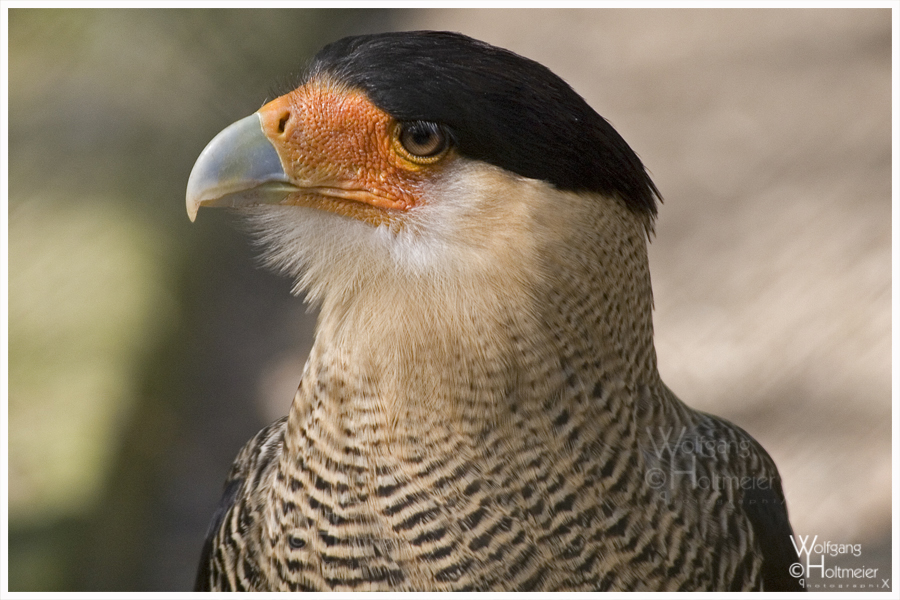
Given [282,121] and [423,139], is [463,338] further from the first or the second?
[282,121]

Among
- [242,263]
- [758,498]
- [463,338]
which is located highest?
[242,263]

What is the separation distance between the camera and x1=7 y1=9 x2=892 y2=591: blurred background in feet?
9.26

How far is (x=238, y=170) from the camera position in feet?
5.17

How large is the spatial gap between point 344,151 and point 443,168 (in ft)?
0.60

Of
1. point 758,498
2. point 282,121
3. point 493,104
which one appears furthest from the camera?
point 758,498

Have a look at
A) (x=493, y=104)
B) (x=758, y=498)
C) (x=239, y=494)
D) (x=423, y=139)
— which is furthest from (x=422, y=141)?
(x=758, y=498)

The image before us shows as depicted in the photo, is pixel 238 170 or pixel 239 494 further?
pixel 239 494

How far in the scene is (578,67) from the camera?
14.6 feet

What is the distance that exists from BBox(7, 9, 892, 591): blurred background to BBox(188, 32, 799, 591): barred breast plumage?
1033 millimetres

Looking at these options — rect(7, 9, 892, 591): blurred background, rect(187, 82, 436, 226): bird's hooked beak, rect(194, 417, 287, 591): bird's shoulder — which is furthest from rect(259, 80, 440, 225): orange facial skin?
rect(7, 9, 892, 591): blurred background

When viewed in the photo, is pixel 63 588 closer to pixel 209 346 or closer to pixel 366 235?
pixel 209 346

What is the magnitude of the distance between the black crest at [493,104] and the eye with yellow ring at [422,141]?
0.06ft

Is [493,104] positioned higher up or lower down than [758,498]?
higher up

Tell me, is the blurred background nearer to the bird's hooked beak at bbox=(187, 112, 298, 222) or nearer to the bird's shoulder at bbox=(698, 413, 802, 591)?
the bird's shoulder at bbox=(698, 413, 802, 591)
